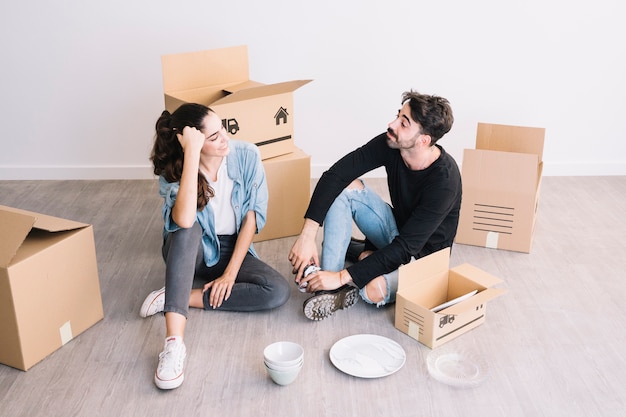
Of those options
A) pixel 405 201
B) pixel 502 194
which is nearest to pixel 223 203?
pixel 405 201

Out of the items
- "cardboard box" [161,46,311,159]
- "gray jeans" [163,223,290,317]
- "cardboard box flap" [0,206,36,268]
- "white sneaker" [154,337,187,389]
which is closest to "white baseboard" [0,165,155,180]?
"cardboard box" [161,46,311,159]

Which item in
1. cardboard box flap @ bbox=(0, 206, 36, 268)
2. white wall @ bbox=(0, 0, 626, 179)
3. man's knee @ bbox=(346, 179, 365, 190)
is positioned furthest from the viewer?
white wall @ bbox=(0, 0, 626, 179)

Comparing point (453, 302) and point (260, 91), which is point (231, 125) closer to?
point (260, 91)

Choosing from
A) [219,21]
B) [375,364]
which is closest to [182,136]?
[375,364]

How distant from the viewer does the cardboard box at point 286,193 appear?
2.83 metres

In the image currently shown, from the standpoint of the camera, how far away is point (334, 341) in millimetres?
2225

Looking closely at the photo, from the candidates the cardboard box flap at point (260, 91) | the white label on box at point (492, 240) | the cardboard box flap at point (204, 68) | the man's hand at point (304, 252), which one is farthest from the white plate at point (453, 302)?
the cardboard box flap at point (204, 68)

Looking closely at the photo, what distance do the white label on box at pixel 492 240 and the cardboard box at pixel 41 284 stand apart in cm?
158

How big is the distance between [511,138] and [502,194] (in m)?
0.31

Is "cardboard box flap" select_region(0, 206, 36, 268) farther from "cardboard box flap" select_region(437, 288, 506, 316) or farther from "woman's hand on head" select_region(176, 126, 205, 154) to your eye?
"cardboard box flap" select_region(437, 288, 506, 316)

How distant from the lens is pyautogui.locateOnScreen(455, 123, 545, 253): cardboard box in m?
2.76

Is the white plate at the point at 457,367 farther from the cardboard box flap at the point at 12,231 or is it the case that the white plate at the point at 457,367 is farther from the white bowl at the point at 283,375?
the cardboard box flap at the point at 12,231

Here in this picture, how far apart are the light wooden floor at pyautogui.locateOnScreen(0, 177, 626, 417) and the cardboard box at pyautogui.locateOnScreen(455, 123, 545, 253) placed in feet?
0.24

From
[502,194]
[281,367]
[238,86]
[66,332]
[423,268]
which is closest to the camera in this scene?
[281,367]
